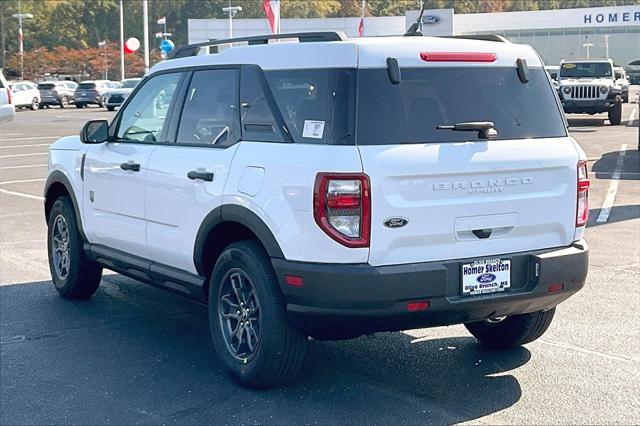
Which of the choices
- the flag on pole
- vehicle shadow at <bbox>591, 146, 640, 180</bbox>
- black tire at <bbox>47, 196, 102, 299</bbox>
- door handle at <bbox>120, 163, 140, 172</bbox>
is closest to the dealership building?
the flag on pole

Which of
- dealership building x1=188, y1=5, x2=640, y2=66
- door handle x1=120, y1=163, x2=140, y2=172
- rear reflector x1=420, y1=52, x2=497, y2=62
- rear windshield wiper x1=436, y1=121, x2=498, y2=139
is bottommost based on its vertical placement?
door handle x1=120, y1=163, x2=140, y2=172

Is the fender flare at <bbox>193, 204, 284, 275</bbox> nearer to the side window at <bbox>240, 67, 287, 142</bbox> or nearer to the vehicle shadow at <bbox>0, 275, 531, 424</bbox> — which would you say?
the side window at <bbox>240, 67, 287, 142</bbox>

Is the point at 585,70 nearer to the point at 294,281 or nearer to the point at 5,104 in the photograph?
the point at 5,104

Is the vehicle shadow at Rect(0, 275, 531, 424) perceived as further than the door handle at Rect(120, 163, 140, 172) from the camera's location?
No

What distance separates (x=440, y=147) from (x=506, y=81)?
2.33 feet

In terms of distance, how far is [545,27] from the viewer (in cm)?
8612

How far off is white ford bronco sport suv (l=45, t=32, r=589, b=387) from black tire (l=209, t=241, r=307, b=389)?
1 cm

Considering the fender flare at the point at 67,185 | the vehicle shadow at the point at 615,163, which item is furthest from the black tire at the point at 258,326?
the vehicle shadow at the point at 615,163

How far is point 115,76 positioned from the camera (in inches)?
3607

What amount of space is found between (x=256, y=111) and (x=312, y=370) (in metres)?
1.62

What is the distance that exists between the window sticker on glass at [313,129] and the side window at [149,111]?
157cm

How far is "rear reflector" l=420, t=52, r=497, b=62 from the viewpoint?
5.21 m

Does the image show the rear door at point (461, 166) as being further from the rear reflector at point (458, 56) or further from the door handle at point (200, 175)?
the door handle at point (200, 175)

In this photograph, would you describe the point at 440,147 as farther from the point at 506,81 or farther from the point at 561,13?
the point at 561,13
